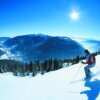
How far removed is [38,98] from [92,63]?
20.3ft

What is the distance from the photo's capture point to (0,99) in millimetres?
11961

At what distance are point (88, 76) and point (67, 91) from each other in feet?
13.5

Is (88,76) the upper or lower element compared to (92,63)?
→ lower

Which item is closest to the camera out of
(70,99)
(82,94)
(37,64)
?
(70,99)

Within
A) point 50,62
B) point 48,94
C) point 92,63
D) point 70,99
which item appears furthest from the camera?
point 50,62

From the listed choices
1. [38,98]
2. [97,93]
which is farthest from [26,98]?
[97,93]

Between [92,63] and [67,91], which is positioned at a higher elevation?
[92,63]

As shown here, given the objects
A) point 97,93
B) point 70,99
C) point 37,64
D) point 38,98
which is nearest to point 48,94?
point 38,98

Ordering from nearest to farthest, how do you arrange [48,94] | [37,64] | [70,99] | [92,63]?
[70,99]
[48,94]
[92,63]
[37,64]

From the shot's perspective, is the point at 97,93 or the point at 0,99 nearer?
the point at 97,93

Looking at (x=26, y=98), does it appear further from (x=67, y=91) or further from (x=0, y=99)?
(x=67, y=91)

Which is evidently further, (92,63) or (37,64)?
(37,64)

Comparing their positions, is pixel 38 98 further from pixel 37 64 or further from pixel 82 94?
pixel 37 64

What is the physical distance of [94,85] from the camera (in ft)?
41.7
